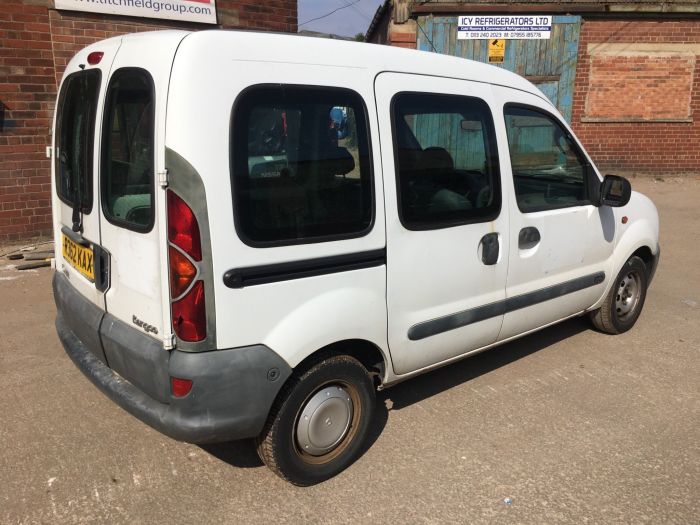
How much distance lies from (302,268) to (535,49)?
10.8 metres

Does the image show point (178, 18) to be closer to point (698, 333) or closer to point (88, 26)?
point (88, 26)

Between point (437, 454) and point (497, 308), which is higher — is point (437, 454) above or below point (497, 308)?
below

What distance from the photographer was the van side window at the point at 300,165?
2324 mm

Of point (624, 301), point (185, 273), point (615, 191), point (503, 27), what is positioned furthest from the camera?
point (503, 27)

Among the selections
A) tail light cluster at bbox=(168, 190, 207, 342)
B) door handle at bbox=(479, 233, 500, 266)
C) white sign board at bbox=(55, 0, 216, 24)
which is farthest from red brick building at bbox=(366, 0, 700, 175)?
tail light cluster at bbox=(168, 190, 207, 342)

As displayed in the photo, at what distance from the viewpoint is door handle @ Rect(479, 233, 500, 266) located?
3.24 metres

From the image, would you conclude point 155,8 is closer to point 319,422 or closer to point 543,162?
point 543,162

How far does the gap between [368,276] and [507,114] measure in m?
1.37

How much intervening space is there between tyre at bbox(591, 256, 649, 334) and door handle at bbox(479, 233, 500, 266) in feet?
5.31

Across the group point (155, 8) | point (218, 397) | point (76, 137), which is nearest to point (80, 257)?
point (76, 137)

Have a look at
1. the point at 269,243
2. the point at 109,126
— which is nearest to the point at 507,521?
the point at 269,243

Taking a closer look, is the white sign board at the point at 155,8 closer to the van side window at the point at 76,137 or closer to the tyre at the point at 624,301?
the van side window at the point at 76,137

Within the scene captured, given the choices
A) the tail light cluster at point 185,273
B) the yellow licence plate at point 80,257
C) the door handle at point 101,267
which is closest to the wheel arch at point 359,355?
the tail light cluster at point 185,273

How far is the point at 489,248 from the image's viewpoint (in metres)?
3.26
